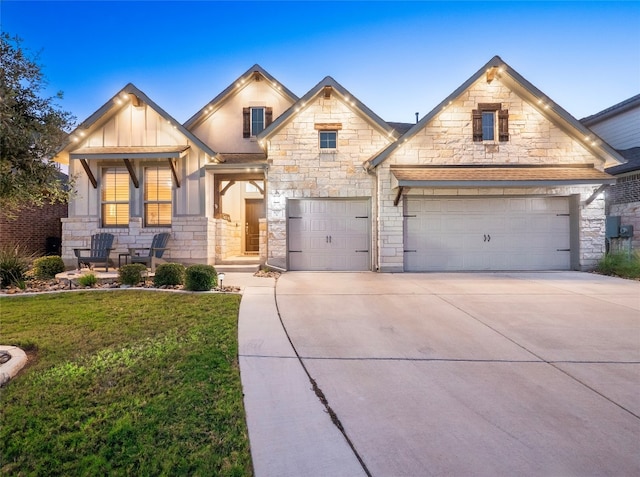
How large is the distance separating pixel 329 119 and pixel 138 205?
22.9ft

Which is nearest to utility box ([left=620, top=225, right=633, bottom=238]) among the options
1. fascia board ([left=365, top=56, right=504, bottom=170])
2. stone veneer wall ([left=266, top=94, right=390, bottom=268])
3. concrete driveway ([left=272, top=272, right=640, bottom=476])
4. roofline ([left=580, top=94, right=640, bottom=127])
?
concrete driveway ([left=272, top=272, right=640, bottom=476])

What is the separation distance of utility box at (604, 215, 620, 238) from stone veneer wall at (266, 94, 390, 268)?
328 inches

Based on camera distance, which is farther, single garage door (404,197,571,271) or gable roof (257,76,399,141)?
single garage door (404,197,571,271)

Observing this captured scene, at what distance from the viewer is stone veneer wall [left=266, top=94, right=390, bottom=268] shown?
34.0 ft

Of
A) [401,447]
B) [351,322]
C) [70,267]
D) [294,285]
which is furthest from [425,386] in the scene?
[70,267]

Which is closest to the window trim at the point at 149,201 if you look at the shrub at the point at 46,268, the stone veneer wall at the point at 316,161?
the shrub at the point at 46,268

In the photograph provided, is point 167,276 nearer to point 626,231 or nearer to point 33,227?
point 33,227

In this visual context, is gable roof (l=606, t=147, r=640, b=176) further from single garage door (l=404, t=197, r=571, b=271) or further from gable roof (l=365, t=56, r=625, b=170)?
single garage door (l=404, t=197, r=571, b=271)

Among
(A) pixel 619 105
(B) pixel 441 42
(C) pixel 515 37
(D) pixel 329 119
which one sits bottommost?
(D) pixel 329 119

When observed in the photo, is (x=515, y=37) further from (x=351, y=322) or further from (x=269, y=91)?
(x=351, y=322)

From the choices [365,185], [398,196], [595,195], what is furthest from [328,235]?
[595,195]

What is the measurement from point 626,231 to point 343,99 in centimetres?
1036

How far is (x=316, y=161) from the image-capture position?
1041 centimetres

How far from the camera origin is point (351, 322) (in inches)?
192
